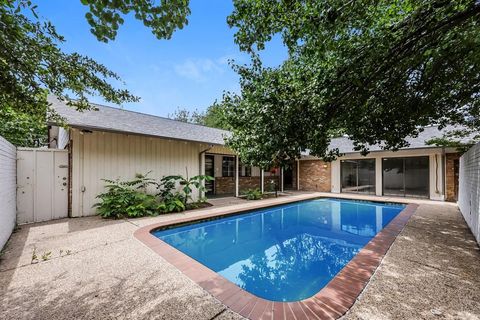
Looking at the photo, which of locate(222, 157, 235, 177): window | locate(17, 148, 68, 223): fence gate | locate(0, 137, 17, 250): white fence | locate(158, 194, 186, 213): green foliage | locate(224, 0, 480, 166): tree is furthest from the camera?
locate(222, 157, 235, 177): window

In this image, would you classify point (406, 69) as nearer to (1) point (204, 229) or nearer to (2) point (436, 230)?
(2) point (436, 230)

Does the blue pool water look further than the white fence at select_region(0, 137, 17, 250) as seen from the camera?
No

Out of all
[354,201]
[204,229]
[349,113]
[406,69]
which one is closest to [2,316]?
[204,229]

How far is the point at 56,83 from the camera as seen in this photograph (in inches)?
134

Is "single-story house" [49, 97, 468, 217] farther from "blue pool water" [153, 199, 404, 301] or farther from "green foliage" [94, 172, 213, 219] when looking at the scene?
"blue pool water" [153, 199, 404, 301]

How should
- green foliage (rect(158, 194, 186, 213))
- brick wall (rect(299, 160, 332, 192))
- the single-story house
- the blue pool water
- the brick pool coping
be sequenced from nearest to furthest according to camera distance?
the brick pool coping → the blue pool water → the single-story house → green foliage (rect(158, 194, 186, 213)) → brick wall (rect(299, 160, 332, 192))

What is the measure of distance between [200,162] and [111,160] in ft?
13.2

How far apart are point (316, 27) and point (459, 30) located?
9.31 feet

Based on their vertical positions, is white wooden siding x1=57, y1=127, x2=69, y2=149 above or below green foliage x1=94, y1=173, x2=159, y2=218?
above

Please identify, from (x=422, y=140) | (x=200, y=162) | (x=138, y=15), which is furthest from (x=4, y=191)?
(x=422, y=140)

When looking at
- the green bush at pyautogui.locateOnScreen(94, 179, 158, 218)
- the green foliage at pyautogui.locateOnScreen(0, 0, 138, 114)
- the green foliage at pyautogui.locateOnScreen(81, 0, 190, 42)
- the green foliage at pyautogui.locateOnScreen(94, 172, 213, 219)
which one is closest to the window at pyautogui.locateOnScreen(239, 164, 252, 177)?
the green foliage at pyautogui.locateOnScreen(94, 172, 213, 219)

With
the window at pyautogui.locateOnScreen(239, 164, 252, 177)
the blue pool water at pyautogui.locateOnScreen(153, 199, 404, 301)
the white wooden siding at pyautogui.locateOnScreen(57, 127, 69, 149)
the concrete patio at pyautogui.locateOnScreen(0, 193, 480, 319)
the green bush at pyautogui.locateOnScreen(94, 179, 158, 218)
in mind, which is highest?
the white wooden siding at pyautogui.locateOnScreen(57, 127, 69, 149)

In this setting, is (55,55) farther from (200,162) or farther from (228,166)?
(228,166)

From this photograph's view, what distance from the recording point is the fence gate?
640 cm
